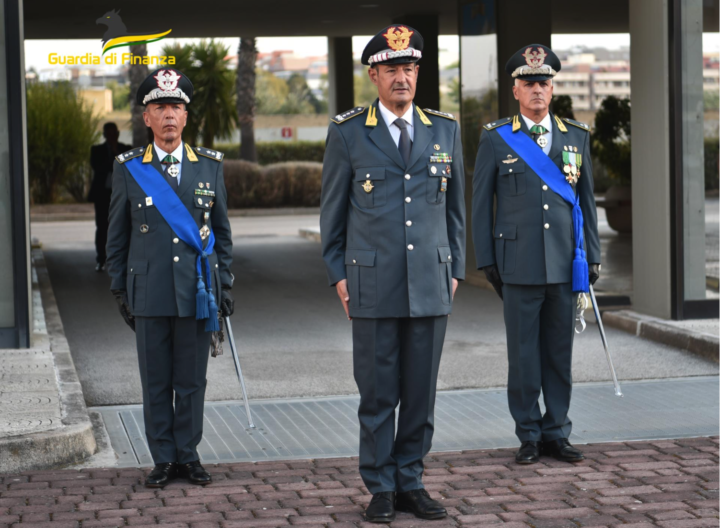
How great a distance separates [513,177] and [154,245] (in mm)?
1905

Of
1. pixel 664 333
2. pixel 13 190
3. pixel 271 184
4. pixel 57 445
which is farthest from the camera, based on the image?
pixel 271 184

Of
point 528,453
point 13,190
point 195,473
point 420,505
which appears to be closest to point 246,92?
point 13,190

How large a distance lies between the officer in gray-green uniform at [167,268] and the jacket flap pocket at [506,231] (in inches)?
60.7

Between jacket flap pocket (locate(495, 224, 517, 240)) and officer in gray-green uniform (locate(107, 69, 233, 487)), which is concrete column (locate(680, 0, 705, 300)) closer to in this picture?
jacket flap pocket (locate(495, 224, 517, 240))

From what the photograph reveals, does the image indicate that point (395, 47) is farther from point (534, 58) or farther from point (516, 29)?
point (516, 29)

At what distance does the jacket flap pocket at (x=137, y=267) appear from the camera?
198 inches

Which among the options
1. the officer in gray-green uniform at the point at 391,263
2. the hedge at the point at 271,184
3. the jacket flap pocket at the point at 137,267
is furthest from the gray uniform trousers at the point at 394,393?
the hedge at the point at 271,184

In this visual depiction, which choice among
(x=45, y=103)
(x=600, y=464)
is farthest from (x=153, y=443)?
(x=45, y=103)

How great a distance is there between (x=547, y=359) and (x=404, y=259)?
4.58 ft

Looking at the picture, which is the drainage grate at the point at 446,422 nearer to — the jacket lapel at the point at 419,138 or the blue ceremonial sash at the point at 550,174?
the blue ceremonial sash at the point at 550,174

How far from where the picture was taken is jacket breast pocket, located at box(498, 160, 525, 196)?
5473mm

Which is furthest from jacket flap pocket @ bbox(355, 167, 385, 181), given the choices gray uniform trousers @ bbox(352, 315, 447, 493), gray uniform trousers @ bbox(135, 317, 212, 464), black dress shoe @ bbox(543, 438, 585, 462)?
black dress shoe @ bbox(543, 438, 585, 462)

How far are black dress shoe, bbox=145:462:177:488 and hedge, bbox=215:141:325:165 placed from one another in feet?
109

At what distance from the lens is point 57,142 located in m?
28.7
